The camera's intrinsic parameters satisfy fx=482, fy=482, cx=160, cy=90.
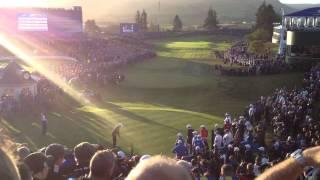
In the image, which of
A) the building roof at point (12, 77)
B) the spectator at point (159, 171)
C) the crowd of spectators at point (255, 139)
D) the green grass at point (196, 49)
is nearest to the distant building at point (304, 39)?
the green grass at point (196, 49)

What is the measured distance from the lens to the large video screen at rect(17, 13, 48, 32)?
71750 millimetres

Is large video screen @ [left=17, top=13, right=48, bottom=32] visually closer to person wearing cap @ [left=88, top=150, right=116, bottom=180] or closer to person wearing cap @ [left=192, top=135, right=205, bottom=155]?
person wearing cap @ [left=192, top=135, right=205, bottom=155]

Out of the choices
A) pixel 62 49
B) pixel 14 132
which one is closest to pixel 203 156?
pixel 14 132

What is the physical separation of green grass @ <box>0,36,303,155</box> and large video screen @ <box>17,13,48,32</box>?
1940cm

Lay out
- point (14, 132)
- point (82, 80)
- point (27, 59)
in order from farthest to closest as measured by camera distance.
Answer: point (27, 59)
point (82, 80)
point (14, 132)

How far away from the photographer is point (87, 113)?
98.3 ft

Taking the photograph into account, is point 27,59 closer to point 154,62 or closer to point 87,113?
point 154,62

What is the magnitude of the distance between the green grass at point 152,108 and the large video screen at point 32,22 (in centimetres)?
1940

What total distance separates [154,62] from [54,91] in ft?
113

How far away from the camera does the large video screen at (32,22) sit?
71750 millimetres

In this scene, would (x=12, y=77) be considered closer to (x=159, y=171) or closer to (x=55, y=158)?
(x=55, y=158)

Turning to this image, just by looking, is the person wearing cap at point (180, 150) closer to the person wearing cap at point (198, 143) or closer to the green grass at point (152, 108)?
the person wearing cap at point (198, 143)

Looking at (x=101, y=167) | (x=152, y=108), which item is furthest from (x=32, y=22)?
(x=101, y=167)

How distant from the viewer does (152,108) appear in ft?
110
